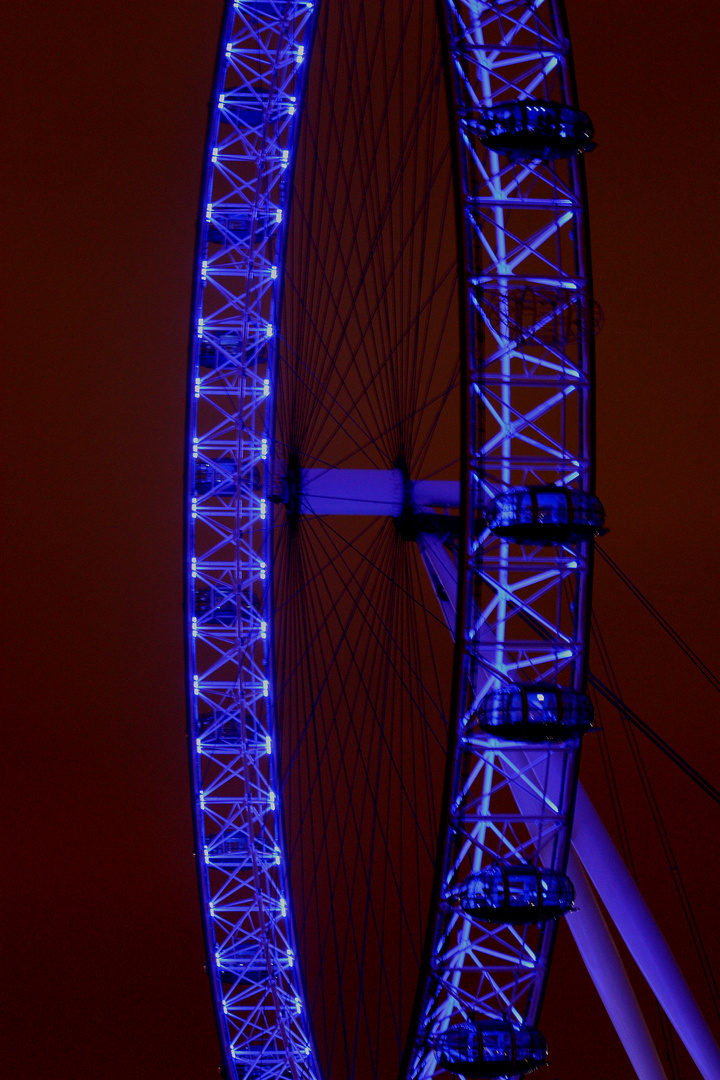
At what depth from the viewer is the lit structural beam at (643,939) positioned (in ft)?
48.5

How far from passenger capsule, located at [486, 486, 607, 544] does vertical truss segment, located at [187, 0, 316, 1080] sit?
26.0 ft

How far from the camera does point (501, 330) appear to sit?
49.2 feet

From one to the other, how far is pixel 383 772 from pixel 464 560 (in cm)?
2135

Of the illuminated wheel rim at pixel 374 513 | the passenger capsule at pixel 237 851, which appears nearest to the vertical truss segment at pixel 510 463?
the illuminated wheel rim at pixel 374 513

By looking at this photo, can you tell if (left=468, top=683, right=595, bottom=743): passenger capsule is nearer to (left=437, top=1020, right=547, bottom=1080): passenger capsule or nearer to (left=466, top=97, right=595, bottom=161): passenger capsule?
(left=437, top=1020, right=547, bottom=1080): passenger capsule

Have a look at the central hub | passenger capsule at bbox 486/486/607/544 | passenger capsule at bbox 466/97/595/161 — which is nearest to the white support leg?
passenger capsule at bbox 486/486/607/544

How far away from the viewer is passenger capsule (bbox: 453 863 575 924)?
14.6 meters

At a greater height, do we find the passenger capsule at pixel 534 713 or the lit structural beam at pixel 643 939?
the passenger capsule at pixel 534 713

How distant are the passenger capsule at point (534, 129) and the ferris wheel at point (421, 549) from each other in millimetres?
27

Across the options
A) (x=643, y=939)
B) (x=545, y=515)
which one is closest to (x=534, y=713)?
(x=545, y=515)

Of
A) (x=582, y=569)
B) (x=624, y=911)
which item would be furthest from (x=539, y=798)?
(x=582, y=569)

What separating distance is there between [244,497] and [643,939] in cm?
996

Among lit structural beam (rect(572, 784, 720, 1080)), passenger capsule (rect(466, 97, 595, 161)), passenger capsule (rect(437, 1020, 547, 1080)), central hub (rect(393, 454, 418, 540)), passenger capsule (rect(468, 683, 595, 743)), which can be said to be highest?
passenger capsule (rect(466, 97, 595, 161))

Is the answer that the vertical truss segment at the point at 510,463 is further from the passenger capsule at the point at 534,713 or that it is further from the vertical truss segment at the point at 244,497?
the vertical truss segment at the point at 244,497
